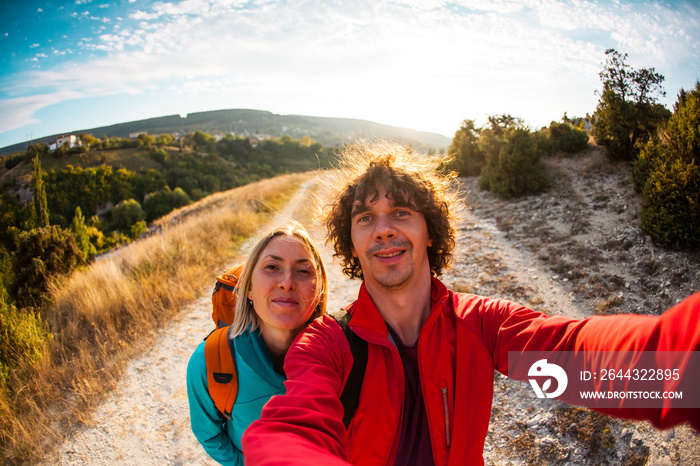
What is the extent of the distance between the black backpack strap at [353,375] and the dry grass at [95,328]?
310cm

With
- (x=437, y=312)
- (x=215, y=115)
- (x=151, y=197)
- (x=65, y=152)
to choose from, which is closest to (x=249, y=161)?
(x=151, y=197)

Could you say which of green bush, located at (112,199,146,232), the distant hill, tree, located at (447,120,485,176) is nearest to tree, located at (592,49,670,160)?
tree, located at (447,120,485,176)

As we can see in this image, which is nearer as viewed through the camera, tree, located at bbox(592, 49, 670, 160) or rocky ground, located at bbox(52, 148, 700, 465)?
rocky ground, located at bbox(52, 148, 700, 465)

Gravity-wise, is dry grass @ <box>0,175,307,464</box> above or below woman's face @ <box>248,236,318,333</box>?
below

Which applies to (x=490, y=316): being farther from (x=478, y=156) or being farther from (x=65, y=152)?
(x=65, y=152)

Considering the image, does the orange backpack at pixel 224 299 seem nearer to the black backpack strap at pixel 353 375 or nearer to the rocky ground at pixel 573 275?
the black backpack strap at pixel 353 375

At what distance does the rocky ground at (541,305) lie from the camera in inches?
99.6

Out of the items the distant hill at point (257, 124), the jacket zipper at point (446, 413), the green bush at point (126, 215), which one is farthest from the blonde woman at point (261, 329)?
the distant hill at point (257, 124)

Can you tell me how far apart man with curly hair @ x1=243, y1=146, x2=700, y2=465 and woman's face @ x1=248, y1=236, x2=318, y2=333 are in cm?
37

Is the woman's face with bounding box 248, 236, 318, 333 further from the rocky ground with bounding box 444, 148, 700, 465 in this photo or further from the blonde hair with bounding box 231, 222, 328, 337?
the rocky ground with bounding box 444, 148, 700, 465

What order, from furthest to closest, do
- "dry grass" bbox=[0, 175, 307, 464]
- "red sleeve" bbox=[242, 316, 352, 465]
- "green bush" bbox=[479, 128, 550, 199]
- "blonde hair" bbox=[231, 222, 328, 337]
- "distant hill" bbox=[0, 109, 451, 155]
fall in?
1. "distant hill" bbox=[0, 109, 451, 155]
2. "green bush" bbox=[479, 128, 550, 199]
3. "dry grass" bbox=[0, 175, 307, 464]
4. "blonde hair" bbox=[231, 222, 328, 337]
5. "red sleeve" bbox=[242, 316, 352, 465]

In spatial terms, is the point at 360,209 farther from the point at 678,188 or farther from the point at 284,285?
the point at 678,188

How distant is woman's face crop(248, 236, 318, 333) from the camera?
2059 millimetres

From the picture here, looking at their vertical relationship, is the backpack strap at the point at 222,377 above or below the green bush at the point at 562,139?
below
